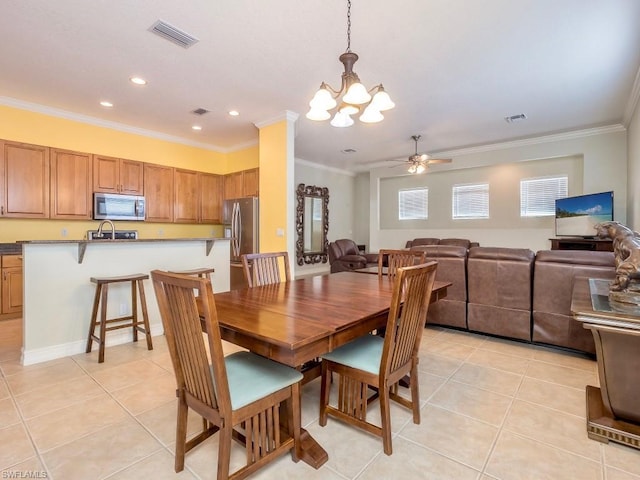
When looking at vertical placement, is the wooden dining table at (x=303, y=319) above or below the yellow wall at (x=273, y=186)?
below

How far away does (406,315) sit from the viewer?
5.39ft

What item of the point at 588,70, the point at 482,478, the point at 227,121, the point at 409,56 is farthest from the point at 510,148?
the point at 482,478

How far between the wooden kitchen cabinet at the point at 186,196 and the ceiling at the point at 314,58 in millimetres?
889

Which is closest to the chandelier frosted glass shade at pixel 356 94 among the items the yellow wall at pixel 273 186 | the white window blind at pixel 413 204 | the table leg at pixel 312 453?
the table leg at pixel 312 453

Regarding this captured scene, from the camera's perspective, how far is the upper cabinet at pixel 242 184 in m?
5.62

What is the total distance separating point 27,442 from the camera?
5.68 ft

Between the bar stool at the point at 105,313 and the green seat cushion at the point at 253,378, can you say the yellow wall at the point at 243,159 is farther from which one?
the green seat cushion at the point at 253,378

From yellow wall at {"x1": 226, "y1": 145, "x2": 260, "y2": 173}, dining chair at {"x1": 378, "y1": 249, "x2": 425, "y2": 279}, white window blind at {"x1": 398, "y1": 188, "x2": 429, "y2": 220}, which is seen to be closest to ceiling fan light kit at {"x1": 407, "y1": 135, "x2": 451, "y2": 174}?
white window blind at {"x1": 398, "y1": 188, "x2": 429, "y2": 220}

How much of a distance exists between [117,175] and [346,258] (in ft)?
14.9

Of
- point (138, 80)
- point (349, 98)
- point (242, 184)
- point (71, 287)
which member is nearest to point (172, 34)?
point (138, 80)

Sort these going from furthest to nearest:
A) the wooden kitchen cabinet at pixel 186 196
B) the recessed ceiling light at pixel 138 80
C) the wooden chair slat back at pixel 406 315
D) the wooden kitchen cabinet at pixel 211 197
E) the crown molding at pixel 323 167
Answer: the crown molding at pixel 323 167
the wooden kitchen cabinet at pixel 211 197
the wooden kitchen cabinet at pixel 186 196
the recessed ceiling light at pixel 138 80
the wooden chair slat back at pixel 406 315

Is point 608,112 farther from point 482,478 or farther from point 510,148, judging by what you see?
point 482,478

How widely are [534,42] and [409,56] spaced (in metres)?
1.07

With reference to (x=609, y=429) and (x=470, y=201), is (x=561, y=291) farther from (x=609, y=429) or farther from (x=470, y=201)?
(x=470, y=201)
